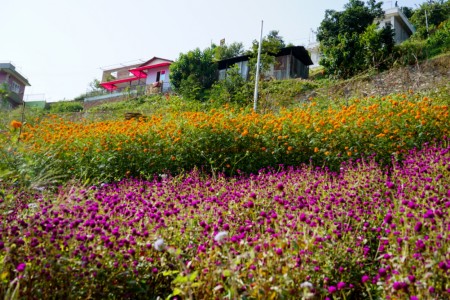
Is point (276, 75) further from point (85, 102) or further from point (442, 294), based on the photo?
point (442, 294)

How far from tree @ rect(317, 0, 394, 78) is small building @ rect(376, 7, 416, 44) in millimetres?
8048

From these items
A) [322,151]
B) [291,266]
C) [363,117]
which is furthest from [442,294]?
[363,117]

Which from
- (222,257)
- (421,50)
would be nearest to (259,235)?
(222,257)

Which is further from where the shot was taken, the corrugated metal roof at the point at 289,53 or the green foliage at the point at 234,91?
the corrugated metal roof at the point at 289,53

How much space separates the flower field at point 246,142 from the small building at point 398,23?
81.1 feet

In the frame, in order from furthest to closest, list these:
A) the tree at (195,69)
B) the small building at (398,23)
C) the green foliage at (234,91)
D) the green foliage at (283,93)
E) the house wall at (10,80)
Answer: the house wall at (10,80)
the small building at (398,23)
the tree at (195,69)
the green foliage at (234,91)
the green foliage at (283,93)

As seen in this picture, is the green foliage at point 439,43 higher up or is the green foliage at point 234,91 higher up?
the green foliage at point 439,43

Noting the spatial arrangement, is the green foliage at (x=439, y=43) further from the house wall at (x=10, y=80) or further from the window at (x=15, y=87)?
the window at (x=15, y=87)

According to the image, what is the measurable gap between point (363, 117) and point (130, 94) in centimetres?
2516

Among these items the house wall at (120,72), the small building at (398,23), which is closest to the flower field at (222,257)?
the small building at (398,23)

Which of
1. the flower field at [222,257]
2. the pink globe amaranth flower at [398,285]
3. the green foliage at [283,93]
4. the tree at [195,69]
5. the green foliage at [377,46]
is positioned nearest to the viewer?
the pink globe amaranth flower at [398,285]

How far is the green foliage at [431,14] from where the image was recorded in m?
28.5

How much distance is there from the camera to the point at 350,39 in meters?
18.0

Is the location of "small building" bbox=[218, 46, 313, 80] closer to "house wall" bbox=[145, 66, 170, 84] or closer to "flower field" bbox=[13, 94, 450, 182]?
"house wall" bbox=[145, 66, 170, 84]
